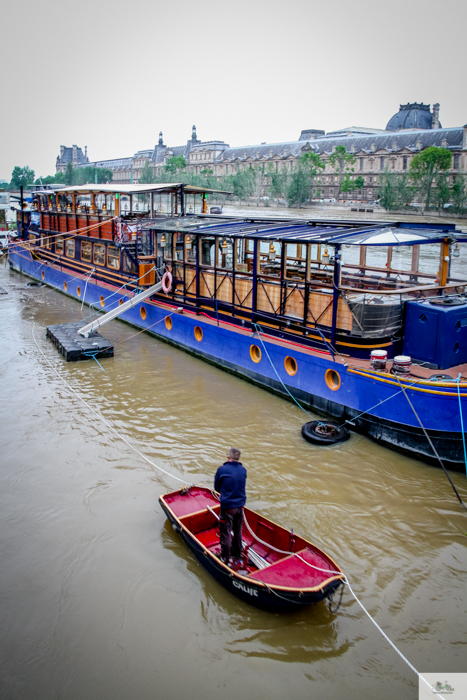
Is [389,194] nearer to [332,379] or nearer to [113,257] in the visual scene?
[113,257]

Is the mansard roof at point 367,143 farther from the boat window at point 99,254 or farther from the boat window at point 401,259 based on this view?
the boat window at point 99,254

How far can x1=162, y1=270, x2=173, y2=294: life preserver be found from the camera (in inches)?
782

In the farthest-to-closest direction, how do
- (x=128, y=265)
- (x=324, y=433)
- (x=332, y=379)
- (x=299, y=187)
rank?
(x=299, y=187) → (x=128, y=265) → (x=332, y=379) → (x=324, y=433)

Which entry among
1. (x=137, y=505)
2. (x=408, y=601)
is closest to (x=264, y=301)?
(x=137, y=505)

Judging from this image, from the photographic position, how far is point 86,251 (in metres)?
28.2

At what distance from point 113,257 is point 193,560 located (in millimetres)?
18479

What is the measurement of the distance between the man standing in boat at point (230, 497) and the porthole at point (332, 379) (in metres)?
5.77

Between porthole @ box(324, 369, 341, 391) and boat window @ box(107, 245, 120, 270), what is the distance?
14.0 meters

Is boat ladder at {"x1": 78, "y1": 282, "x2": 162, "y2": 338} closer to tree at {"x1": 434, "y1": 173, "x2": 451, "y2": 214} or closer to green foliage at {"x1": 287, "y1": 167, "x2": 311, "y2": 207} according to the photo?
tree at {"x1": 434, "y1": 173, "x2": 451, "y2": 214}

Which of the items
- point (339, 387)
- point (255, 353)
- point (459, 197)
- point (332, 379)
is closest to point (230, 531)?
point (339, 387)

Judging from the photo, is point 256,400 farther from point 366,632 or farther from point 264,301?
point 366,632

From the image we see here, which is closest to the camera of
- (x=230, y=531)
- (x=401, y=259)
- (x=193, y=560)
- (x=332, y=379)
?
(x=230, y=531)

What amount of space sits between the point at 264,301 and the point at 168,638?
10071 mm

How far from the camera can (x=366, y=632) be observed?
23.1ft
